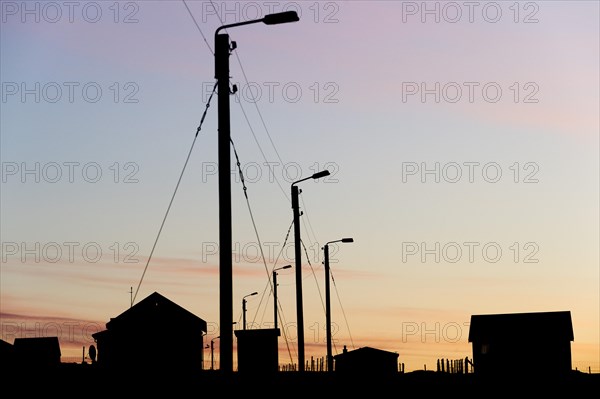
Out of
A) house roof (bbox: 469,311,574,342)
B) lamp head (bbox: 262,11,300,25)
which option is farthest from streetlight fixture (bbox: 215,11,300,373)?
house roof (bbox: 469,311,574,342)

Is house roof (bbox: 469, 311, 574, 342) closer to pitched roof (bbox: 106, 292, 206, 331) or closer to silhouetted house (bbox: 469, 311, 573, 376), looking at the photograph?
silhouetted house (bbox: 469, 311, 573, 376)

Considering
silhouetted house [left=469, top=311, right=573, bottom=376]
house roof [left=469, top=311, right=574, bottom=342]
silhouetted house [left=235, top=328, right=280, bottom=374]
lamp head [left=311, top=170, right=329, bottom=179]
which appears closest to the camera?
lamp head [left=311, top=170, right=329, bottom=179]

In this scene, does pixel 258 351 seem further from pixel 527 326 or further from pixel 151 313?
pixel 527 326

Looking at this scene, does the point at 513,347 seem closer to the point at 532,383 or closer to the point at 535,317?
the point at 535,317

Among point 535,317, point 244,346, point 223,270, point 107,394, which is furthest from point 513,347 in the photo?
point 223,270

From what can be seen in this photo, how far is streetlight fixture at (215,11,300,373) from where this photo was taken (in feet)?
75.8

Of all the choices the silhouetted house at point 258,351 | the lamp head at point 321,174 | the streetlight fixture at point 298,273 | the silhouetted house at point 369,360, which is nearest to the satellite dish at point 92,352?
the silhouetted house at point 258,351

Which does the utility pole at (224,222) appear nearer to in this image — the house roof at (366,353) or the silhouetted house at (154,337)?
the silhouetted house at (154,337)

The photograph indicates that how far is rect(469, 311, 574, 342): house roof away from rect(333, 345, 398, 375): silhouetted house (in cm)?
1013

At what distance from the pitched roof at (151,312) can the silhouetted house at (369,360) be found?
1351 cm

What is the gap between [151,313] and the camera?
6131cm

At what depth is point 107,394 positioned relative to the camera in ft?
108

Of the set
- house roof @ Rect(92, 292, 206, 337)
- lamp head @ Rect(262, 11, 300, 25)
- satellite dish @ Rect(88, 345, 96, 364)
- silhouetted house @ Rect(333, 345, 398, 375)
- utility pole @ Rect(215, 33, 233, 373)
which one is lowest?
silhouetted house @ Rect(333, 345, 398, 375)

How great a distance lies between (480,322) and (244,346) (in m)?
28.8
